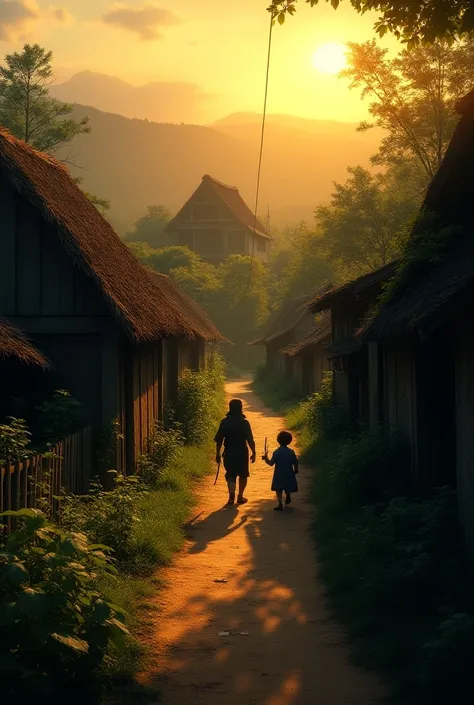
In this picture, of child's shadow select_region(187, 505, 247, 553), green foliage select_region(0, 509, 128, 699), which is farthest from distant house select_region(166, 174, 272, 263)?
green foliage select_region(0, 509, 128, 699)

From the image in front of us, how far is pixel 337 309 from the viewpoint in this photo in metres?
22.5

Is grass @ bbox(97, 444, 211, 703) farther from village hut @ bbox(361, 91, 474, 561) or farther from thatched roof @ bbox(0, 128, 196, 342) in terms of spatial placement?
village hut @ bbox(361, 91, 474, 561)

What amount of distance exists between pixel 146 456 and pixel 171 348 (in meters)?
7.23

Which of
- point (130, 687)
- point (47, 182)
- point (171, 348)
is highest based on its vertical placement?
point (47, 182)

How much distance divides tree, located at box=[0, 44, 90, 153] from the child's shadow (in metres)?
29.9

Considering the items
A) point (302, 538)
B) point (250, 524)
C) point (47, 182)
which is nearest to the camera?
point (302, 538)

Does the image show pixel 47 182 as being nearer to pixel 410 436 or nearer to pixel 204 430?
pixel 410 436

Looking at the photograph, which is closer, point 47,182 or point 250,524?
point 250,524

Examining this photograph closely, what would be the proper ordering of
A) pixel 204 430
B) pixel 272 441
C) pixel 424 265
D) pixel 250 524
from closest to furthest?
pixel 424 265
pixel 250 524
pixel 204 430
pixel 272 441

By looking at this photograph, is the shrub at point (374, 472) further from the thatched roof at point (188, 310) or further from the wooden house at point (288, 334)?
the wooden house at point (288, 334)

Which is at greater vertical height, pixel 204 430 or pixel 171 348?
pixel 171 348

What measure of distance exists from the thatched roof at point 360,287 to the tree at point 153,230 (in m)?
86.3

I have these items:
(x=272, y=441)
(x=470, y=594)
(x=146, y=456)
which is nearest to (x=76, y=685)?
(x=470, y=594)

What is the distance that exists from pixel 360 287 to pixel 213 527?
7039 mm
